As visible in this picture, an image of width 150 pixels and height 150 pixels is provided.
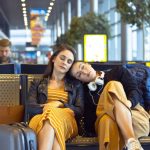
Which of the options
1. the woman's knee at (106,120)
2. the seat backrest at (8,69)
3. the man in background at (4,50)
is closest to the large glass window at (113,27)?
the man in background at (4,50)

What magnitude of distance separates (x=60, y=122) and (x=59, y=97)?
1.77ft

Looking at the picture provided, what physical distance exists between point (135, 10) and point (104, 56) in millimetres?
1852

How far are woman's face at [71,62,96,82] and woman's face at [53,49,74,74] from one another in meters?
0.06

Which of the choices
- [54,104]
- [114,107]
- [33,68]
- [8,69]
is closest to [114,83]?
[114,107]

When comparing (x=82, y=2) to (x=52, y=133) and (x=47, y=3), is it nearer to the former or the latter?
(x=47, y=3)

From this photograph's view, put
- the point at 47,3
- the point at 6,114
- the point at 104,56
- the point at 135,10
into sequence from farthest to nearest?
the point at 47,3 < the point at 104,56 < the point at 135,10 < the point at 6,114

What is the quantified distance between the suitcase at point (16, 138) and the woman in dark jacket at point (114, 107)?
983 mm

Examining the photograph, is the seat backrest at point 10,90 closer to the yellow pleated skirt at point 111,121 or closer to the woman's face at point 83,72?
the woman's face at point 83,72

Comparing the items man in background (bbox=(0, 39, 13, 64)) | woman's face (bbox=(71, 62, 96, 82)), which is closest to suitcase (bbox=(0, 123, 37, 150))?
woman's face (bbox=(71, 62, 96, 82))

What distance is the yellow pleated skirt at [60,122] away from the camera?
363cm

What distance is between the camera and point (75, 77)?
4289 mm

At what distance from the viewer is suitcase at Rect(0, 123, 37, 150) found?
2.79 m

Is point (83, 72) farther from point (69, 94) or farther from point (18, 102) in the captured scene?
point (18, 102)

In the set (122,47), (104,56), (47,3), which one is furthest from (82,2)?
(104,56)
